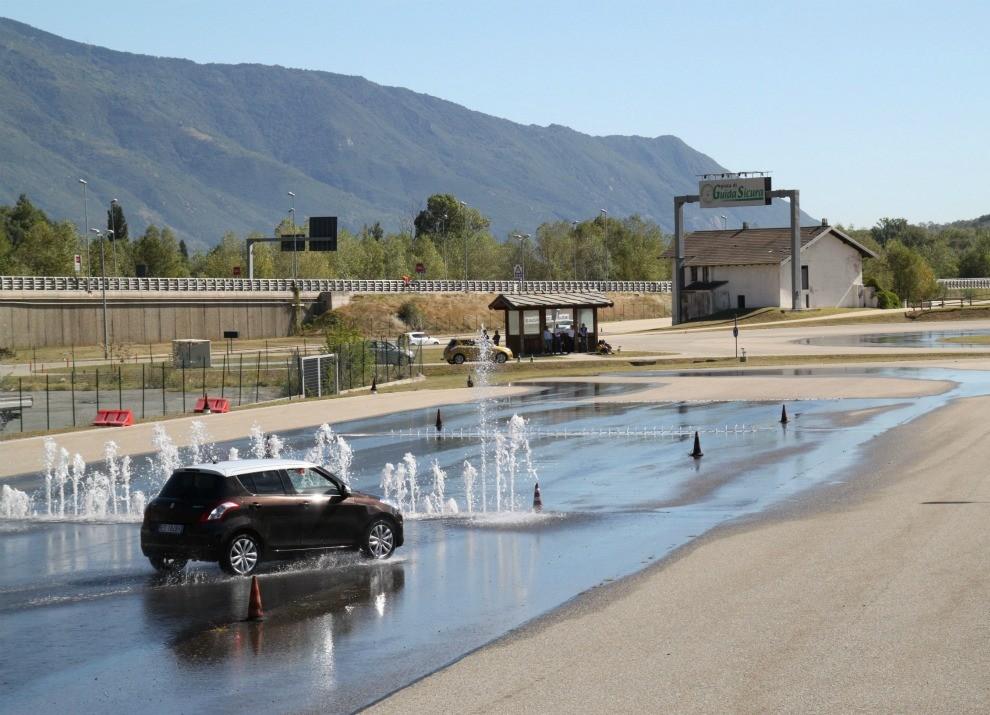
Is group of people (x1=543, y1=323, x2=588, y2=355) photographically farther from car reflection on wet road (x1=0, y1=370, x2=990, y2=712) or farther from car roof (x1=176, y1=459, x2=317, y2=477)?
car roof (x1=176, y1=459, x2=317, y2=477)

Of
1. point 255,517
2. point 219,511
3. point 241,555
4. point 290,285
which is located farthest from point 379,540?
point 290,285

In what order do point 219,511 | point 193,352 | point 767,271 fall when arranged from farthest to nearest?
1. point 767,271
2. point 193,352
3. point 219,511

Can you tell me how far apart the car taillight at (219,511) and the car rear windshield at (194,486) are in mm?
147

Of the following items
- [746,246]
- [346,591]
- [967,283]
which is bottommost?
[346,591]

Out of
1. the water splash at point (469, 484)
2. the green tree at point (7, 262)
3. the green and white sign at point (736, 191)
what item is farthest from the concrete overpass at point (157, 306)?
the water splash at point (469, 484)

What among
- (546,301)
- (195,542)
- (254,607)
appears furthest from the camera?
(546,301)

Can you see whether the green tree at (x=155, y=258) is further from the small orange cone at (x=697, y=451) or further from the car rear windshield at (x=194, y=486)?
the car rear windshield at (x=194, y=486)

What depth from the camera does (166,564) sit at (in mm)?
18297

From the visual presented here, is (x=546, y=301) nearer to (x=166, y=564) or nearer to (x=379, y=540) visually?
(x=379, y=540)

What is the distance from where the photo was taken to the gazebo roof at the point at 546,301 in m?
71.9

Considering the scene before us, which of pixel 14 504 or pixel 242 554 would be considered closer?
pixel 242 554

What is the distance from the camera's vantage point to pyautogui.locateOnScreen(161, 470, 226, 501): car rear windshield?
57.7 ft

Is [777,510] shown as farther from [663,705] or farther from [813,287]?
[813,287]

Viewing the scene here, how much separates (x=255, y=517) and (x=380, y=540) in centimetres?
202
